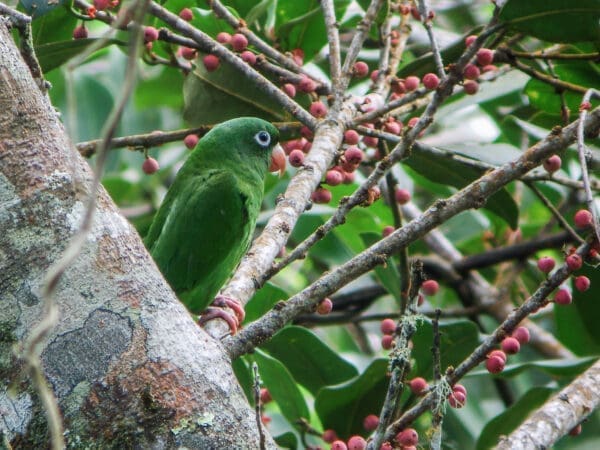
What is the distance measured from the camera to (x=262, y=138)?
3967 millimetres

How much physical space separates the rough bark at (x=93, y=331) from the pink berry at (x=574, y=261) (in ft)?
3.42

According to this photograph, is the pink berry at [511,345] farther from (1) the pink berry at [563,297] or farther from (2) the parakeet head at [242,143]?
(2) the parakeet head at [242,143]

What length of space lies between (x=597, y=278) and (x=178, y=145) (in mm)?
2919

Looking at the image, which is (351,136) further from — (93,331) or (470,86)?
(93,331)

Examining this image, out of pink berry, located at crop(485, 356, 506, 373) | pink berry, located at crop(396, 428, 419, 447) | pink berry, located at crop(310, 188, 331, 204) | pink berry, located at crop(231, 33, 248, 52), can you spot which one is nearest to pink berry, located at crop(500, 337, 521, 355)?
pink berry, located at crop(485, 356, 506, 373)

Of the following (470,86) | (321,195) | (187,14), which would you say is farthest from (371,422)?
(187,14)

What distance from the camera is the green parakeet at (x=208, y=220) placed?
12.1ft

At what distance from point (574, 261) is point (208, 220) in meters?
1.70

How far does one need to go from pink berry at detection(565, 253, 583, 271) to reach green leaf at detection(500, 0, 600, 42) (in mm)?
819

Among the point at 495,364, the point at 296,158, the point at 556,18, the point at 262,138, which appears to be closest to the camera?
the point at 495,364

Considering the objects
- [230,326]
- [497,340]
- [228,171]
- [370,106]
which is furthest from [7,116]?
[228,171]

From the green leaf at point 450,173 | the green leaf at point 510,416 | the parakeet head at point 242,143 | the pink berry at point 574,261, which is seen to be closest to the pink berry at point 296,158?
the green leaf at point 450,173

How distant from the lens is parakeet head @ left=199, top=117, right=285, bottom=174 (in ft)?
13.0

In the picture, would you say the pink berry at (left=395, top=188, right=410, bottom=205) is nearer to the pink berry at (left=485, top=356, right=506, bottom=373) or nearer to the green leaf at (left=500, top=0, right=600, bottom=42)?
the green leaf at (left=500, top=0, right=600, bottom=42)
